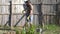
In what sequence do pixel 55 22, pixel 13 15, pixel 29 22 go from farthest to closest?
pixel 13 15
pixel 55 22
pixel 29 22

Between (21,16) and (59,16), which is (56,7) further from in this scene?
(21,16)

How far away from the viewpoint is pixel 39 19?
1471 centimetres

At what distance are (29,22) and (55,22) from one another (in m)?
2.42

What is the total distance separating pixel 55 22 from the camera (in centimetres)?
1436

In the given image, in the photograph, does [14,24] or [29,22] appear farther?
[14,24]

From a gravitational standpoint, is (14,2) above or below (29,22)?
above

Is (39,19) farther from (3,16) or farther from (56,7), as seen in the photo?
(3,16)

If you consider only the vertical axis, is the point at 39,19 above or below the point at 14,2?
below

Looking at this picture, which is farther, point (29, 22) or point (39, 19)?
point (39, 19)

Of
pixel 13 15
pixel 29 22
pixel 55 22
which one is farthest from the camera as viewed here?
pixel 13 15

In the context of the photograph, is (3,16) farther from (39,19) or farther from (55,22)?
(55,22)

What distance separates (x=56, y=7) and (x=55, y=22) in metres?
1.03

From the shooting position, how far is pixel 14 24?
49.9ft

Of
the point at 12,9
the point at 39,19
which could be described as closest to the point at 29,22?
the point at 39,19
